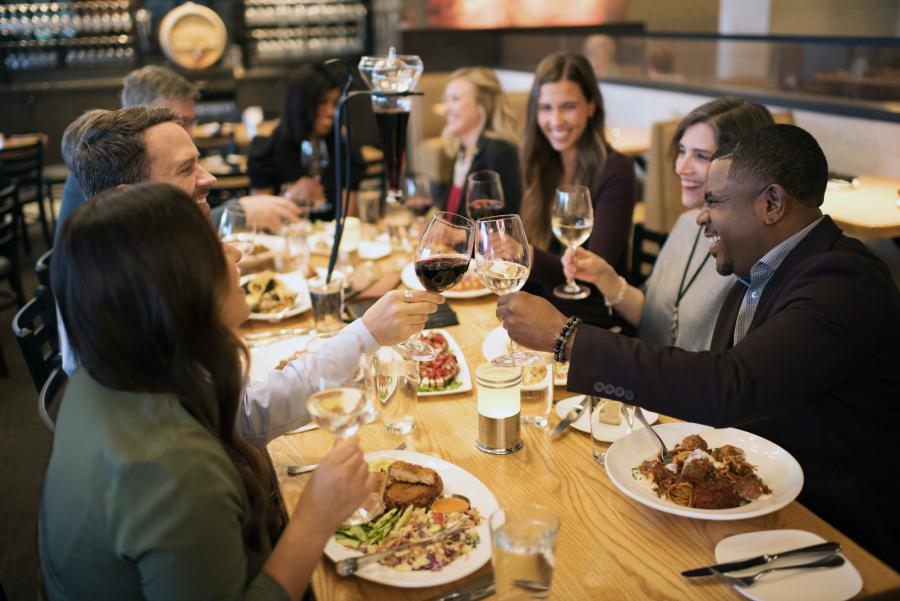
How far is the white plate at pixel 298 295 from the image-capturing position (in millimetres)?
2461

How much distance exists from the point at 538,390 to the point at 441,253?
38 cm

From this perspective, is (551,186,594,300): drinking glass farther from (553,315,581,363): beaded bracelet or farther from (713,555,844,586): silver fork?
(713,555,844,586): silver fork

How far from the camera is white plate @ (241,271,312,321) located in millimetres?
2461

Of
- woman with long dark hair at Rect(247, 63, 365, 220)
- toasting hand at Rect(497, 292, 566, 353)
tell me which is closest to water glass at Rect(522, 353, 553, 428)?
toasting hand at Rect(497, 292, 566, 353)

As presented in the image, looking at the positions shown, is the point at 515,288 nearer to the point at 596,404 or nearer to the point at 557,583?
the point at 596,404

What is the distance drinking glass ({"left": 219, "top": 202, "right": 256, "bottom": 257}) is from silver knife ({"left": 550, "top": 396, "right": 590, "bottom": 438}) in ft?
4.84

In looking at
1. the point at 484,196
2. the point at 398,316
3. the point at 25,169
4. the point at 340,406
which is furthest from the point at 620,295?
the point at 25,169

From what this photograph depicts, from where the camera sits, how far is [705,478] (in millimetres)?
1451

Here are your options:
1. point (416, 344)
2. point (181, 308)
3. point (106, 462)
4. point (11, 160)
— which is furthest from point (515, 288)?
point (11, 160)

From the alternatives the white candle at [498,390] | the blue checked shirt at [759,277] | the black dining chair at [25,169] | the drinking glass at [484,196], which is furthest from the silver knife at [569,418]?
the black dining chair at [25,169]

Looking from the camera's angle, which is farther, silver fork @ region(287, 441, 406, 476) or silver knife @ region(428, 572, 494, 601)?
silver fork @ region(287, 441, 406, 476)

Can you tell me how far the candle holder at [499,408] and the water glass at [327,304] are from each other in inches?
32.7

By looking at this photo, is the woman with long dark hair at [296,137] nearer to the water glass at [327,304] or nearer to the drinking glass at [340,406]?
the water glass at [327,304]

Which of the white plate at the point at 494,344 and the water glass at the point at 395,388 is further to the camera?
the white plate at the point at 494,344
